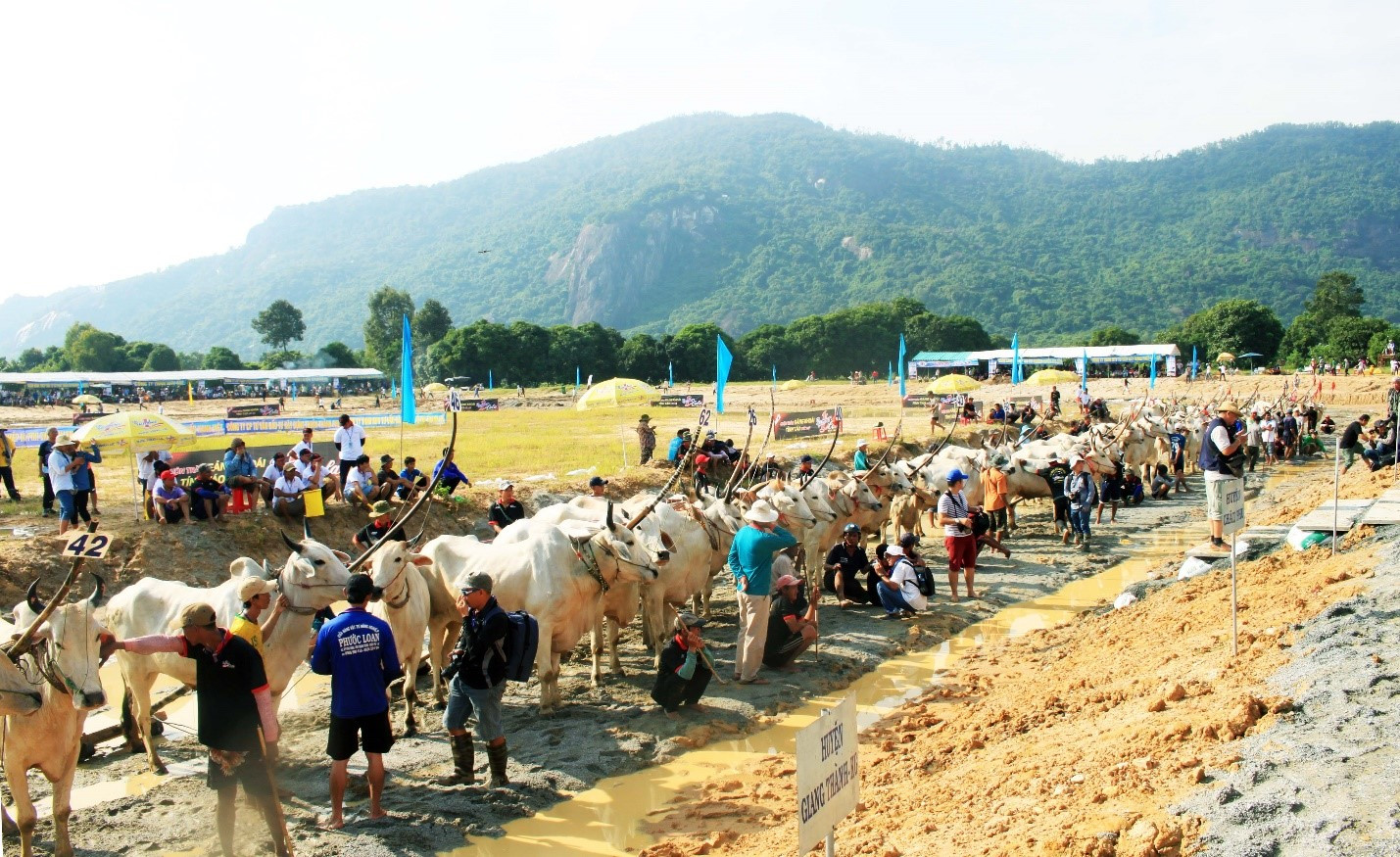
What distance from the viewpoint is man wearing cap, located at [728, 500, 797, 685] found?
10.4m

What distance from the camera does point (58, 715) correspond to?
6602mm

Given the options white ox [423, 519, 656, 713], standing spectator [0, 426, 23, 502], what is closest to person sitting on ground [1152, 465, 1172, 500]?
white ox [423, 519, 656, 713]

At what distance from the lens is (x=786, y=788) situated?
802 centimetres

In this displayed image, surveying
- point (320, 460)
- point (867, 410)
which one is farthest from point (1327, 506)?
point (867, 410)

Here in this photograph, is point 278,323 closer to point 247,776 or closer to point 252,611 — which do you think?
point 252,611

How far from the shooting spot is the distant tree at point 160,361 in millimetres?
104625

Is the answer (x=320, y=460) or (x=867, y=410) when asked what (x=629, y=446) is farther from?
(x=867, y=410)

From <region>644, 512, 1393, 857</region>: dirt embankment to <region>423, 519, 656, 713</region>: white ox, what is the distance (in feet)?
8.13

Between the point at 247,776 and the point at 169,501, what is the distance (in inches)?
448

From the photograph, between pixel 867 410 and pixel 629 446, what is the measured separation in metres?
20.4

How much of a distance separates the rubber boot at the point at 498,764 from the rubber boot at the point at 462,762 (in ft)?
0.52

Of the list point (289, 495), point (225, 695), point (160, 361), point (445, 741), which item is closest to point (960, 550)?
point (445, 741)

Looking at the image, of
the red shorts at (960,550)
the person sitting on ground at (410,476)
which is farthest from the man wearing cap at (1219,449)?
the person sitting on ground at (410,476)

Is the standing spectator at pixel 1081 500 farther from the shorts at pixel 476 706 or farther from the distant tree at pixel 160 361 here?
the distant tree at pixel 160 361
